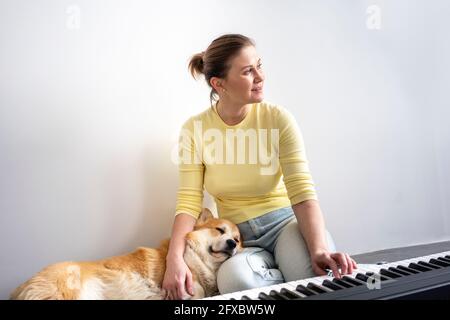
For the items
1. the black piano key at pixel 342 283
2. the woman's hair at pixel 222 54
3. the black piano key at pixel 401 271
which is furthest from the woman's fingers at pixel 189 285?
the woman's hair at pixel 222 54

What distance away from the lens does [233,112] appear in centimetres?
104

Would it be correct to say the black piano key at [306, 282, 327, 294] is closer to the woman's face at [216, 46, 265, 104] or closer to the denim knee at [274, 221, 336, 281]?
the denim knee at [274, 221, 336, 281]

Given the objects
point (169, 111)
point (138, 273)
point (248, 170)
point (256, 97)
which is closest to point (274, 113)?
point (256, 97)

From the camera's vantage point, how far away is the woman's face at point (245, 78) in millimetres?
958

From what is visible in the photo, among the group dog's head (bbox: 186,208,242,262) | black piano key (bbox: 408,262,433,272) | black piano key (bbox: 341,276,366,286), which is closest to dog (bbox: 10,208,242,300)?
dog's head (bbox: 186,208,242,262)

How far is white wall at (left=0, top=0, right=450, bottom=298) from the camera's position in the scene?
99cm

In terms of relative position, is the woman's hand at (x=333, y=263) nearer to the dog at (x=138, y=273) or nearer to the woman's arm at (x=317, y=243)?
the woman's arm at (x=317, y=243)

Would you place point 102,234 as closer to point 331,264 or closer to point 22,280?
point 22,280

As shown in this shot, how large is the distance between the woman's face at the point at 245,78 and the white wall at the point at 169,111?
28cm

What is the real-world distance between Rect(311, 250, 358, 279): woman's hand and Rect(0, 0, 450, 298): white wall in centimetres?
57

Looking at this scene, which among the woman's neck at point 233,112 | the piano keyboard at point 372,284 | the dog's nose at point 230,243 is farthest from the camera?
the woman's neck at point 233,112

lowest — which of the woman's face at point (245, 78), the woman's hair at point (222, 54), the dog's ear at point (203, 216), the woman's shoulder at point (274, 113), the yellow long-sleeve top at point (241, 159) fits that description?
the dog's ear at point (203, 216)

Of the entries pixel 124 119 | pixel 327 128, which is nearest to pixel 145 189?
Result: pixel 124 119
